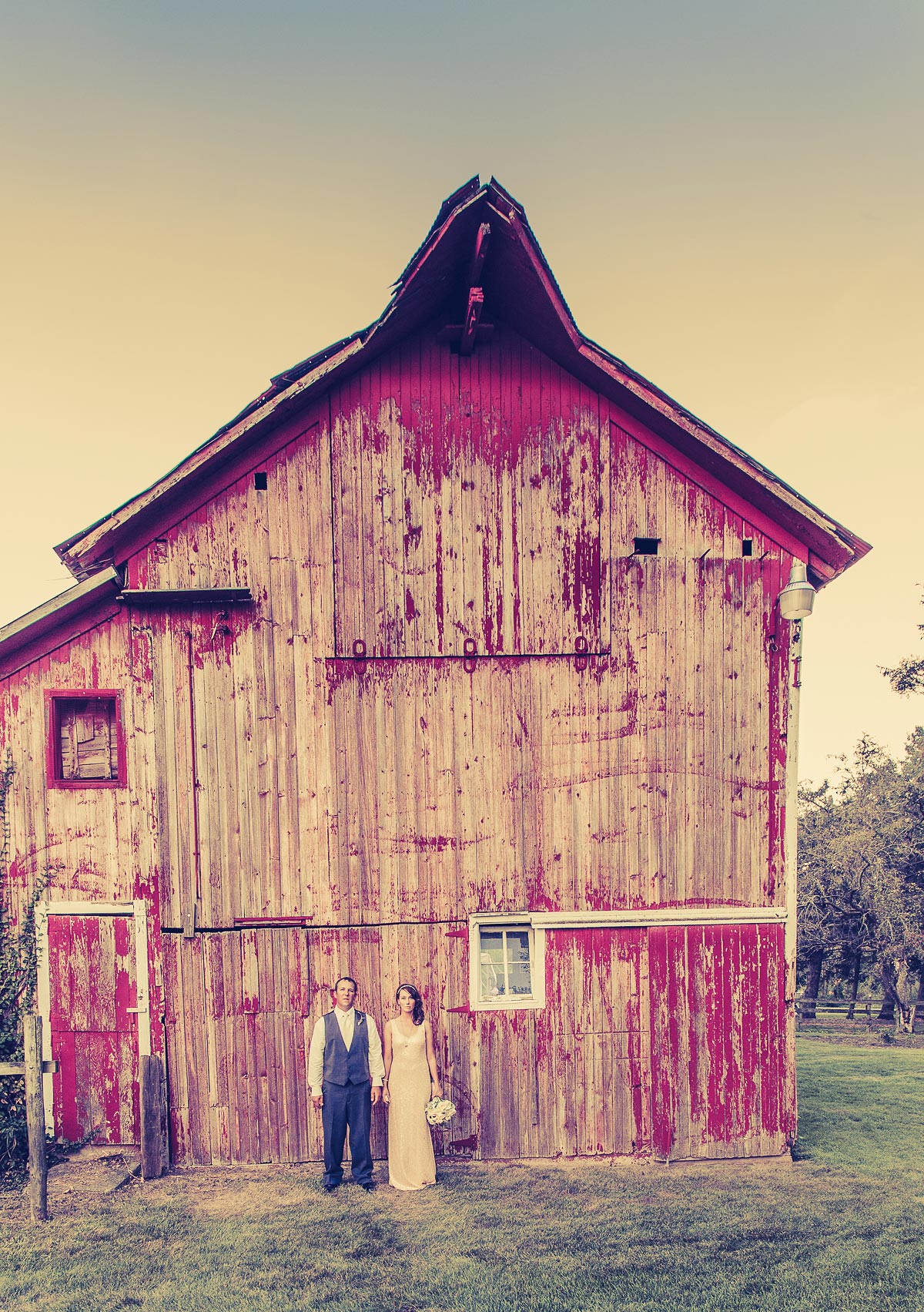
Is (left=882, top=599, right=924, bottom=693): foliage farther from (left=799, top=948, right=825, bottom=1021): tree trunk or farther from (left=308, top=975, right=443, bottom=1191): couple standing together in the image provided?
(left=308, top=975, right=443, bottom=1191): couple standing together

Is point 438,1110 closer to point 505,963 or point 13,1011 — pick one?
point 505,963

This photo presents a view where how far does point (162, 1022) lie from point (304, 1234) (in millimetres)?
2760

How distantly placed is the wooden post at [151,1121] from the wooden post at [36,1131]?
116cm

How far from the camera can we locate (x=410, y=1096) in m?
8.79

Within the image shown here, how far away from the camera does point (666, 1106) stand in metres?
9.56

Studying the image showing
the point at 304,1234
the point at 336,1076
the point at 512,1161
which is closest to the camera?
the point at 304,1234

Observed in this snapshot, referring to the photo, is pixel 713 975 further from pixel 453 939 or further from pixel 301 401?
pixel 301 401

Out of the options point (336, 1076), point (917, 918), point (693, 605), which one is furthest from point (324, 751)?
point (917, 918)

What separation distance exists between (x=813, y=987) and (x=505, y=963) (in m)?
28.0

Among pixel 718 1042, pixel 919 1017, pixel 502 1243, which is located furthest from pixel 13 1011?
pixel 919 1017

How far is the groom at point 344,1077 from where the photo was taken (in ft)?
28.9

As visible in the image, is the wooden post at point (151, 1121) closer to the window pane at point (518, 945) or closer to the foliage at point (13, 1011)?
the foliage at point (13, 1011)

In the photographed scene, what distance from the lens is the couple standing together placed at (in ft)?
28.8

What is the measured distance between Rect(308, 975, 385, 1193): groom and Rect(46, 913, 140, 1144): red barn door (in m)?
2.55
